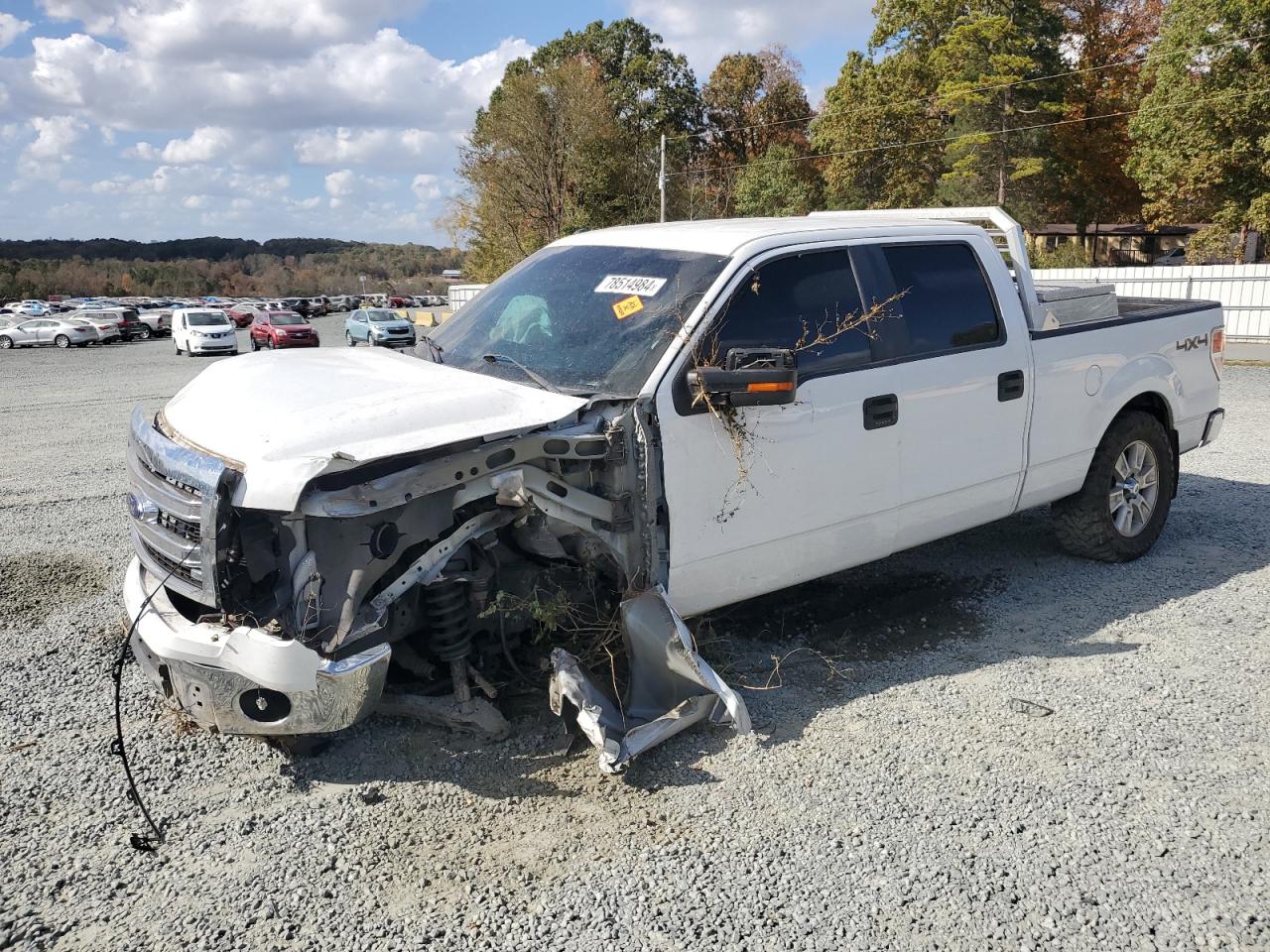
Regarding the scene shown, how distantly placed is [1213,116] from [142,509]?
3580 cm

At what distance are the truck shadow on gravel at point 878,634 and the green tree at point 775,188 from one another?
137 ft

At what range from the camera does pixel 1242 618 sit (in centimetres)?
471

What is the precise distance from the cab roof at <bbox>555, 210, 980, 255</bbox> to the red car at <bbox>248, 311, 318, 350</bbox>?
29.0 m

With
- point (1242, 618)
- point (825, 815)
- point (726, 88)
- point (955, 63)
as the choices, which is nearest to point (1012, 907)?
point (825, 815)

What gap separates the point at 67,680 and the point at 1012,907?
392 centimetres

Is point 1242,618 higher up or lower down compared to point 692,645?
lower down

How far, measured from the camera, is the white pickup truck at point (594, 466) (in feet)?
10.2

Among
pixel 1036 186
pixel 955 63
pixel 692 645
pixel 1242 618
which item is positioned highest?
pixel 955 63

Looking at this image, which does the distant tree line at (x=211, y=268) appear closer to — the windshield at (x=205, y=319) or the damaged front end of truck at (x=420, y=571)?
the windshield at (x=205, y=319)

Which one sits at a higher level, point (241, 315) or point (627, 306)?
point (627, 306)

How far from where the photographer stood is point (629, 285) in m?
4.08

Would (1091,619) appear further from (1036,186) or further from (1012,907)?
(1036,186)

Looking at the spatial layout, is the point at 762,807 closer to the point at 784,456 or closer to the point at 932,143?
the point at 784,456

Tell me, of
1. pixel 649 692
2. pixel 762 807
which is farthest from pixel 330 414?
pixel 762 807
